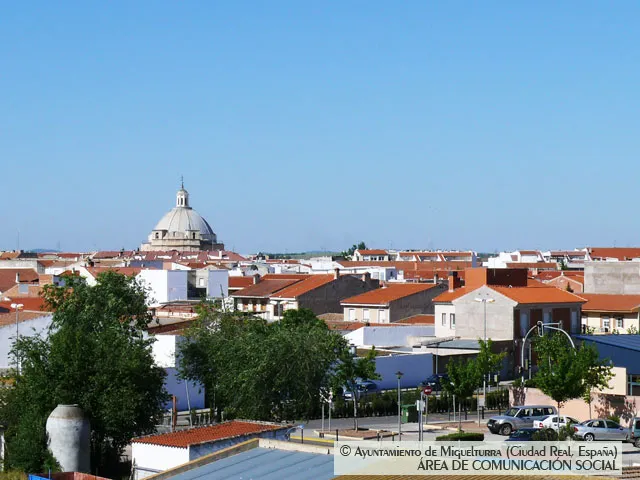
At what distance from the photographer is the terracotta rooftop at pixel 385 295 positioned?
2898 inches

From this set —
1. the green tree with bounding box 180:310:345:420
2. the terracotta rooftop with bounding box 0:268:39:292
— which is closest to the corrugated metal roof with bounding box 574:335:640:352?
the green tree with bounding box 180:310:345:420

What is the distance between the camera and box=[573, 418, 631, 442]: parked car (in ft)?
114

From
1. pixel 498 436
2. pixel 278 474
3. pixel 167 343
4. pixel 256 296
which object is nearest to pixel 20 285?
pixel 256 296

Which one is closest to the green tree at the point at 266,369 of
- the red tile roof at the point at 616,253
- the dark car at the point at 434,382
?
the dark car at the point at 434,382

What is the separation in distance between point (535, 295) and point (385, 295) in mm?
17443

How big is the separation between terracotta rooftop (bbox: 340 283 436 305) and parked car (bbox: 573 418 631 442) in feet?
122

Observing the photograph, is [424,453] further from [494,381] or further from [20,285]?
[20,285]

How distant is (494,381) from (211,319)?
13.5 m

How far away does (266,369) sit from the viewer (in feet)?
125

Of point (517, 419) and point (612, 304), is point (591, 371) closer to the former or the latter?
point (517, 419)

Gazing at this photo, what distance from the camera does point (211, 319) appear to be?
149 feet

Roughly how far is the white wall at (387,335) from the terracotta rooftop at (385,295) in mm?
8699

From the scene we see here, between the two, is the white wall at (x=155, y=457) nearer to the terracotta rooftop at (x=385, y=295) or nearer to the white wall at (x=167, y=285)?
the terracotta rooftop at (x=385, y=295)

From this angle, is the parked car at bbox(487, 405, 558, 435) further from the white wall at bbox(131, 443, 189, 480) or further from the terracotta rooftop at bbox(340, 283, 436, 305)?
the terracotta rooftop at bbox(340, 283, 436, 305)
